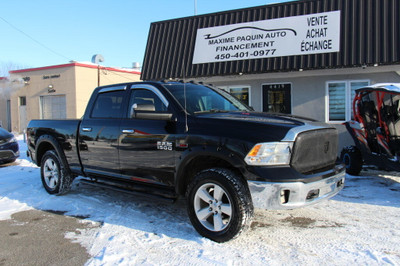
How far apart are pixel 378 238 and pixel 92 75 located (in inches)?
1033

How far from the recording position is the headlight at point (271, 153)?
11.7ft

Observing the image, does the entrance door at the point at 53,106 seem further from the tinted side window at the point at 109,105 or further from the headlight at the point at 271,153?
the headlight at the point at 271,153

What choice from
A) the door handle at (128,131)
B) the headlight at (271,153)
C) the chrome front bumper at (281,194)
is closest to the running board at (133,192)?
the door handle at (128,131)

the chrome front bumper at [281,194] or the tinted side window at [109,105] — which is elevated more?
the tinted side window at [109,105]

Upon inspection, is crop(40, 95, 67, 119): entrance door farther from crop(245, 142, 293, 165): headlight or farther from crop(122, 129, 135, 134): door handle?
crop(245, 142, 293, 165): headlight

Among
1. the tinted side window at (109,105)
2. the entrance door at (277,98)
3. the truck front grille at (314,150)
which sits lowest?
the truck front grille at (314,150)

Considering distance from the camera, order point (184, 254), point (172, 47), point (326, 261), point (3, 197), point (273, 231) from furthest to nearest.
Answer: point (172, 47) < point (3, 197) < point (273, 231) < point (184, 254) < point (326, 261)

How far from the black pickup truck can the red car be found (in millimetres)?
3086

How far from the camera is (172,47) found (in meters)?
12.2

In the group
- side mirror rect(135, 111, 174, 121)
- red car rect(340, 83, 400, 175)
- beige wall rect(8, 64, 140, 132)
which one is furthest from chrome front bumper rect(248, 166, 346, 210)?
beige wall rect(8, 64, 140, 132)

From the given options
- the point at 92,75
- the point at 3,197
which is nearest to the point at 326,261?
the point at 3,197

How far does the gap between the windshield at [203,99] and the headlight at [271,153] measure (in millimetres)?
1176

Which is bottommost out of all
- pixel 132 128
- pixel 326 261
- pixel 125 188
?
pixel 326 261

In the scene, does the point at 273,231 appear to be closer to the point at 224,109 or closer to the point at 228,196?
the point at 228,196
